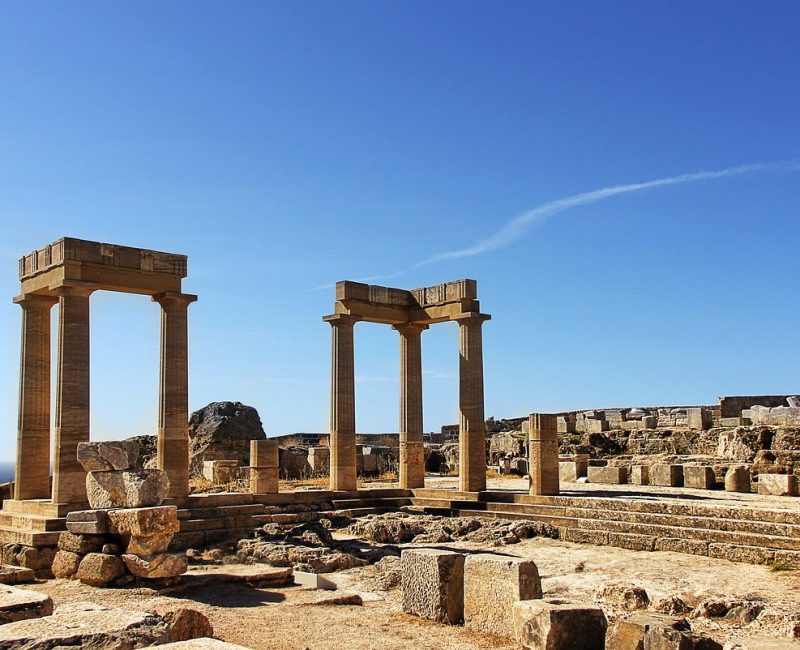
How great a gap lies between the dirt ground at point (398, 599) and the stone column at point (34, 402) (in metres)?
6.00

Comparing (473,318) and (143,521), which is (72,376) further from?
(473,318)

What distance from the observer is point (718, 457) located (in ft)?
88.7

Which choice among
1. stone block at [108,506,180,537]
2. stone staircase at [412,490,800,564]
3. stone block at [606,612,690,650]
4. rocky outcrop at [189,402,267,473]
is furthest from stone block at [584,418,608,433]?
stone block at [606,612,690,650]

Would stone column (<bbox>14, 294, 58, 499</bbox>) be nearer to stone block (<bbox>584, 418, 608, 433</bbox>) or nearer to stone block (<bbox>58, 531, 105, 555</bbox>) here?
stone block (<bbox>58, 531, 105, 555</bbox>)

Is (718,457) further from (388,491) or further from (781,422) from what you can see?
(388,491)

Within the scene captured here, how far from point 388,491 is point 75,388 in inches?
345

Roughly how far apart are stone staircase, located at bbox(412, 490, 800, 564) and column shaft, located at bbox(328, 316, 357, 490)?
11.3 ft

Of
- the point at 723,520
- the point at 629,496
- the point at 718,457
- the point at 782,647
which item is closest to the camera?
the point at 782,647

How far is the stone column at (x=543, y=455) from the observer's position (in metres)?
20.2

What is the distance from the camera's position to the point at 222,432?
1240 inches

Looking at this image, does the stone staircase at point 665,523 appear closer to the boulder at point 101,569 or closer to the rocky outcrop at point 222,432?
the boulder at point 101,569

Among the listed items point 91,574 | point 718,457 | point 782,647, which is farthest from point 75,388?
point 718,457

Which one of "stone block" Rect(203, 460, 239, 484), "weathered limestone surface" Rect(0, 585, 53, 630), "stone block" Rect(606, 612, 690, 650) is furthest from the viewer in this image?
"stone block" Rect(203, 460, 239, 484)

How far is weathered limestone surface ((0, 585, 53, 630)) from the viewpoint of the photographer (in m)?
7.45
